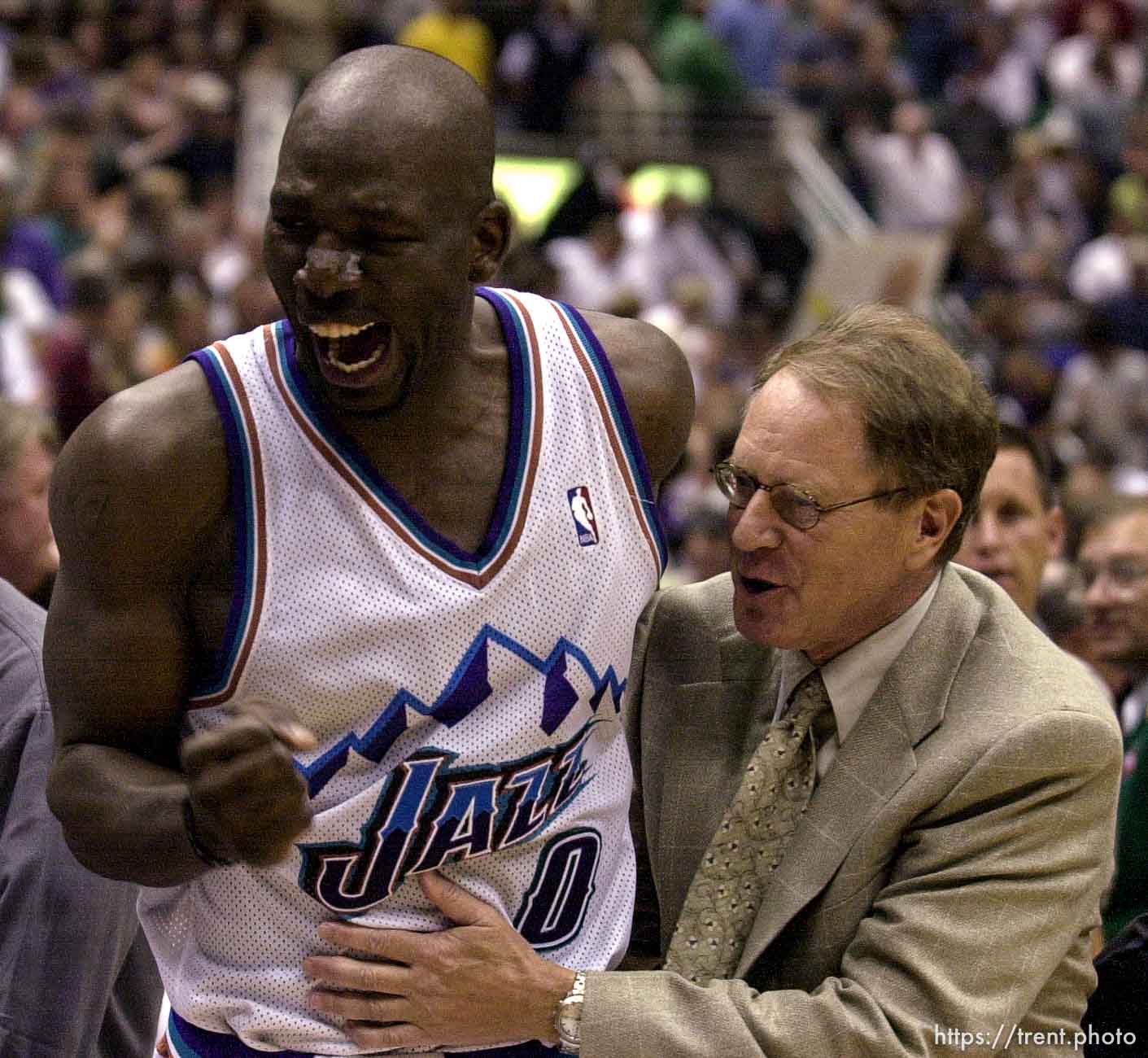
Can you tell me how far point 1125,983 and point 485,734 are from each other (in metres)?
1.09

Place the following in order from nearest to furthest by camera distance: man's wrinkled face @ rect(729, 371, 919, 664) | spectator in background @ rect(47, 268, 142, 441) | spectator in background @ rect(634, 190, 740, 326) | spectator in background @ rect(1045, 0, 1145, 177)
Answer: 1. man's wrinkled face @ rect(729, 371, 919, 664)
2. spectator in background @ rect(47, 268, 142, 441)
3. spectator in background @ rect(634, 190, 740, 326)
4. spectator in background @ rect(1045, 0, 1145, 177)

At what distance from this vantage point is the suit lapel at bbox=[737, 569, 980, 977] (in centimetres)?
235

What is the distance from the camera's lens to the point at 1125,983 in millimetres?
2621

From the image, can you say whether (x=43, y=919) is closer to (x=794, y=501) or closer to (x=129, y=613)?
(x=129, y=613)

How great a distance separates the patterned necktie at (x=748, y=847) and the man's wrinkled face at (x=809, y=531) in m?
0.13

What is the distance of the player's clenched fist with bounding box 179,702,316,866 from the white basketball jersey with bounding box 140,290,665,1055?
0.22 metres

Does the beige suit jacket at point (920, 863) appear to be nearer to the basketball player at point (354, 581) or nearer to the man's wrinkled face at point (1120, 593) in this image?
the basketball player at point (354, 581)

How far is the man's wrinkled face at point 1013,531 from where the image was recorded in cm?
381

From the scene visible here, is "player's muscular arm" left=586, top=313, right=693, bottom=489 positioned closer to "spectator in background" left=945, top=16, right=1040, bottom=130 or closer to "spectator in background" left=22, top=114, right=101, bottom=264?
"spectator in background" left=22, top=114, right=101, bottom=264

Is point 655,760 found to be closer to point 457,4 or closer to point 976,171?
point 457,4

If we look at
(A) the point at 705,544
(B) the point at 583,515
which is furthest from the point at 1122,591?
(B) the point at 583,515

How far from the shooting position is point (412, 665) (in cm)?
206

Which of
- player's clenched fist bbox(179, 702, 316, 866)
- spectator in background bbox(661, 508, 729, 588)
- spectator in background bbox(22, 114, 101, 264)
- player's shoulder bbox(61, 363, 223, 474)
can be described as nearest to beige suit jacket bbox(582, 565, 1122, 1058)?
player's clenched fist bbox(179, 702, 316, 866)

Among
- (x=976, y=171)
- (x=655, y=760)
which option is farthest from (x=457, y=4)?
(x=655, y=760)
